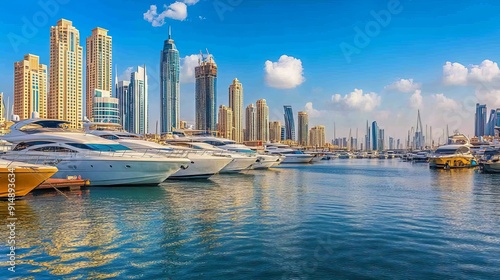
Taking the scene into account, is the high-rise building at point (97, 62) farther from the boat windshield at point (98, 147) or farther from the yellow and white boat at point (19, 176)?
the yellow and white boat at point (19, 176)

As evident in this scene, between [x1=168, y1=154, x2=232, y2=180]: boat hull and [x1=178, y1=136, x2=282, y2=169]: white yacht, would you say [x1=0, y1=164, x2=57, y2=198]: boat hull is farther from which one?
[x1=178, y1=136, x2=282, y2=169]: white yacht

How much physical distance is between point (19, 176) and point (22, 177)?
0.21 metres

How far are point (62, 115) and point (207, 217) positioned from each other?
139556 millimetres

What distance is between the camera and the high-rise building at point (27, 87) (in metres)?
130

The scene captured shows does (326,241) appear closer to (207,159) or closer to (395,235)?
(395,235)

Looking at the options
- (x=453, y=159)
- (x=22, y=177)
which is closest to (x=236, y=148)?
(x=22, y=177)

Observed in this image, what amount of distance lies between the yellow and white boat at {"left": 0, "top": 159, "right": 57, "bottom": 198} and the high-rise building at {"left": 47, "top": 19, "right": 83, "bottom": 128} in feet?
411

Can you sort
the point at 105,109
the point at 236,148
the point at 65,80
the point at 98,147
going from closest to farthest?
the point at 98,147 < the point at 236,148 < the point at 65,80 < the point at 105,109

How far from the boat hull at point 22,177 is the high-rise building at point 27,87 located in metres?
125

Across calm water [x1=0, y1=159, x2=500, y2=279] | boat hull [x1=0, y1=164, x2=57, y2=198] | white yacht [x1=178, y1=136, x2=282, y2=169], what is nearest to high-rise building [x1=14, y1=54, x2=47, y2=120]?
white yacht [x1=178, y1=136, x2=282, y2=169]

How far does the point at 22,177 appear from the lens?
21.7 meters

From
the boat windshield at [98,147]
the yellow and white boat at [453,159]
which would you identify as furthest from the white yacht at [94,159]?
the yellow and white boat at [453,159]

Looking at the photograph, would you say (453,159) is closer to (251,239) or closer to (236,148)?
(236,148)

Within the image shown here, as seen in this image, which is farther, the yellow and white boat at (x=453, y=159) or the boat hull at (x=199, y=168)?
the yellow and white boat at (x=453, y=159)
